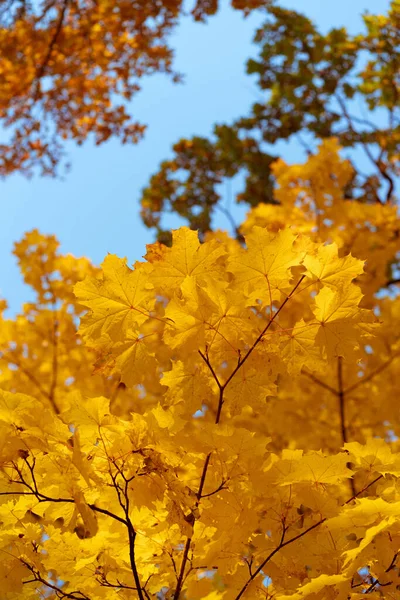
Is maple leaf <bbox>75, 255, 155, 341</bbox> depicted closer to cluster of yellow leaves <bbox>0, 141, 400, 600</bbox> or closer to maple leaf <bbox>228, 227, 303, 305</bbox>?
cluster of yellow leaves <bbox>0, 141, 400, 600</bbox>

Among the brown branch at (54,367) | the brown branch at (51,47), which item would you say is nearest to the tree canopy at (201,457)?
the brown branch at (54,367)

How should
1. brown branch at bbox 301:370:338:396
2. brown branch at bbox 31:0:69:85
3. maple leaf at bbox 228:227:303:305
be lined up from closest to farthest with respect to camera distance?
maple leaf at bbox 228:227:303:305, brown branch at bbox 301:370:338:396, brown branch at bbox 31:0:69:85

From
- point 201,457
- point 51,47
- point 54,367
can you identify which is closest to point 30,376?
point 54,367

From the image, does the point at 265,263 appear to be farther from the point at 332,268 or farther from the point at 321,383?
the point at 321,383

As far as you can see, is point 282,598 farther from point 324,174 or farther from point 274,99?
point 274,99

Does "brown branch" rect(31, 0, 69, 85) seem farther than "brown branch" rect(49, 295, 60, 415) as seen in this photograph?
Yes

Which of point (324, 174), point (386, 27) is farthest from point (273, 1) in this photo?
point (324, 174)

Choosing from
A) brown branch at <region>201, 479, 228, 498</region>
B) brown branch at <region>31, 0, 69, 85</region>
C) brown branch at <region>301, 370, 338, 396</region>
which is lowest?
brown branch at <region>201, 479, 228, 498</region>

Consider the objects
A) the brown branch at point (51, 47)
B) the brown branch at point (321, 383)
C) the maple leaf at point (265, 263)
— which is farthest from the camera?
the brown branch at point (51, 47)

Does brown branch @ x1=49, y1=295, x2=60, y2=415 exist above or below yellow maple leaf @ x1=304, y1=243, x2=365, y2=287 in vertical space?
above

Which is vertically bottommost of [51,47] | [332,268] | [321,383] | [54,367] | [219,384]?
[219,384]

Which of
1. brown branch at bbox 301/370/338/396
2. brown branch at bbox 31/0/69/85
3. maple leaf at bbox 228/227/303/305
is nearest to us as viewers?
maple leaf at bbox 228/227/303/305

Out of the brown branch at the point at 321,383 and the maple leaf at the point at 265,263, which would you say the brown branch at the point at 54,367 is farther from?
the maple leaf at the point at 265,263

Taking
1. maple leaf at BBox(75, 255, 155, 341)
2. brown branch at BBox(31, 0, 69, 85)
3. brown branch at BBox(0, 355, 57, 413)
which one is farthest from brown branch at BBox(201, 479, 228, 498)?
brown branch at BBox(31, 0, 69, 85)
